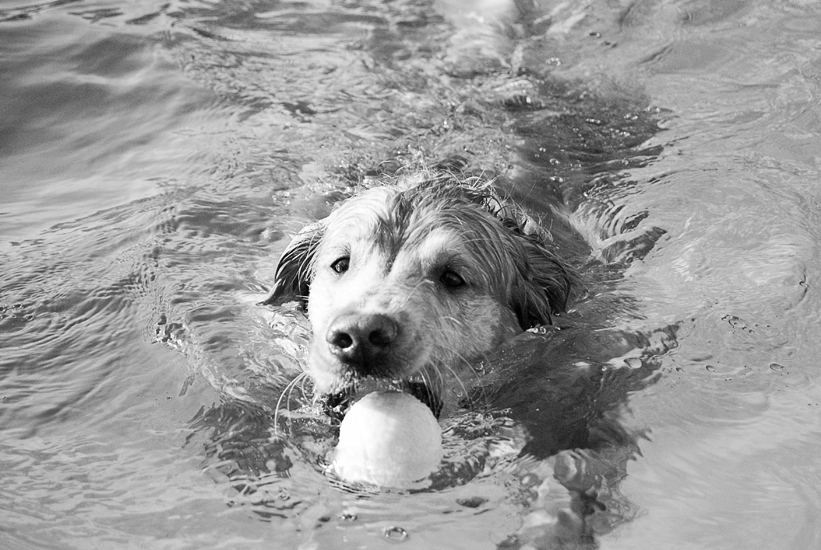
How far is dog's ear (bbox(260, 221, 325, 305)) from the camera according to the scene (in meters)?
6.44

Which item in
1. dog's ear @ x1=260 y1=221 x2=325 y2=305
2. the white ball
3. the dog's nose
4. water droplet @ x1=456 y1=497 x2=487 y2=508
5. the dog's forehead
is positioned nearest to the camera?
the white ball

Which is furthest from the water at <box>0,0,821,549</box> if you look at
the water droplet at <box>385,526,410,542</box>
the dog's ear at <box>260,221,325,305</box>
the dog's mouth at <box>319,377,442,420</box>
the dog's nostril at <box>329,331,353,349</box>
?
the dog's nostril at <box>329,331,353,349</box>

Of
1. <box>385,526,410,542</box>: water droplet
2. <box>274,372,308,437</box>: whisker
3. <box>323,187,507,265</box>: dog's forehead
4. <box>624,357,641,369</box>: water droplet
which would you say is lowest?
<box>274,372,308,437</box>: whisker

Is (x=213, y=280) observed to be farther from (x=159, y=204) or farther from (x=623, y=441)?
(x=623, y=441)

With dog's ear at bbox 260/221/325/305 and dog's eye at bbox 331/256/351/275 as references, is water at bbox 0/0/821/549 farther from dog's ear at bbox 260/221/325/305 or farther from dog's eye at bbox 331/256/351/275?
dog's eye at bbox 331/256/351/275

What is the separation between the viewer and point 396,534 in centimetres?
432

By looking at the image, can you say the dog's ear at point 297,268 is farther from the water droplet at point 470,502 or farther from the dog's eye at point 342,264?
the water droplet at point 470,502

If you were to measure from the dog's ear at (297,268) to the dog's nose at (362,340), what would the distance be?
1749mm

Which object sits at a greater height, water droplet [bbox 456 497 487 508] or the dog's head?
the dog's head

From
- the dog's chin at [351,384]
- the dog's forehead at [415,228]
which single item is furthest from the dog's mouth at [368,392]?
the dog's forehead at [415,228]

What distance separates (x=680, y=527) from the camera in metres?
4.41

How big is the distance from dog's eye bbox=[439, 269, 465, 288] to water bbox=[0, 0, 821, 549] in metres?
0.51

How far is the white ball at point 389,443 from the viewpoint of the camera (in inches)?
168

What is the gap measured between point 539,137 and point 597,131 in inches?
23.5
